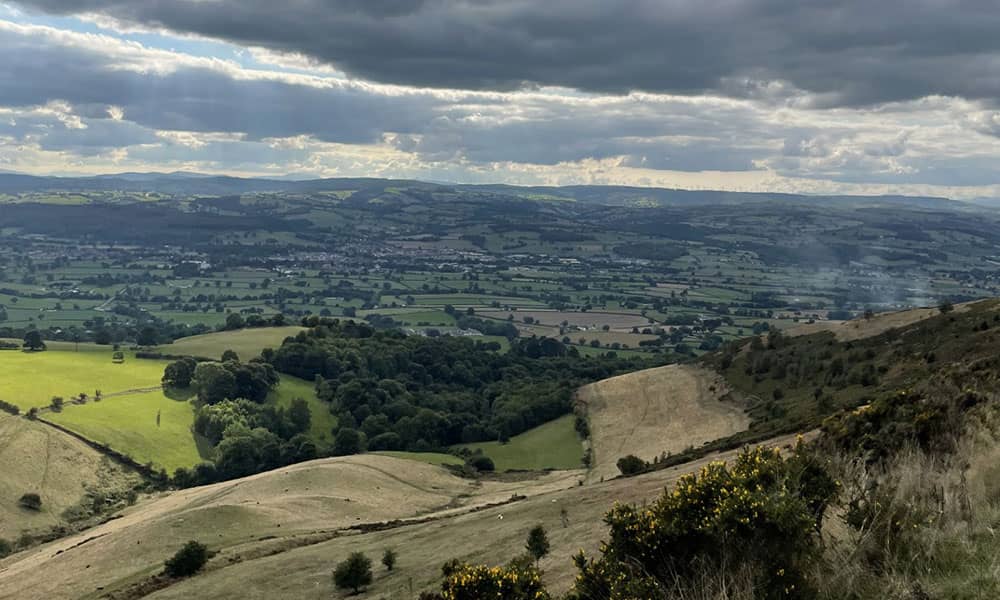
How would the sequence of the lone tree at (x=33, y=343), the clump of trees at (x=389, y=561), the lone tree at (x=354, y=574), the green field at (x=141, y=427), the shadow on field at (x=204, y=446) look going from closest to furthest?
the lone tree at (x=354, y=574), the clump of trees at (x=389, y=561), the green field at (x=141, y=427), the shadow on field at (x=204, y=446), the lone tree at (x=33, y=343)

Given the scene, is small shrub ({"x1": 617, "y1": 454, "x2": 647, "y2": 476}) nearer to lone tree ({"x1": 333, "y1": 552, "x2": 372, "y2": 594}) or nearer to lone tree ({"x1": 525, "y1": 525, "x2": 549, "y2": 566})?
lone tree ({"x1": 333, "y1": 552, "x2": 372, "y2": 594})

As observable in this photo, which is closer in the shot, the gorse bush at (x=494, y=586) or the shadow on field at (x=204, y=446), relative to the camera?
the gorse bush at (x=494, y=586)

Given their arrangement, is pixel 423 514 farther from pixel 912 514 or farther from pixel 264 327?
pixel 264 327

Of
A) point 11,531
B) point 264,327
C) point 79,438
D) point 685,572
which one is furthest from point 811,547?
point 264,327

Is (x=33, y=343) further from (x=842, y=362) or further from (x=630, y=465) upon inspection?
(x=842, y=362)

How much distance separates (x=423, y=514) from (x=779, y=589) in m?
51.5

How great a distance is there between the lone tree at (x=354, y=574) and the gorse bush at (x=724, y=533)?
2099cm

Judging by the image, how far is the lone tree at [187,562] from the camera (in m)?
42.1

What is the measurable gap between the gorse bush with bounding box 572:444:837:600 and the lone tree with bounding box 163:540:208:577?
3472cm

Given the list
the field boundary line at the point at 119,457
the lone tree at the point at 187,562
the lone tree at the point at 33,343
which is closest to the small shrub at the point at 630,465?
the lone tree at the point at 187,562

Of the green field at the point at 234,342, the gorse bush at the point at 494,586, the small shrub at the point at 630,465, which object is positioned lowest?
the green field at the point at 234,342

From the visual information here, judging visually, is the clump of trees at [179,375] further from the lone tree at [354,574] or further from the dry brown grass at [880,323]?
the lone tree at [354,574]

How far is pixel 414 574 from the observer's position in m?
33.8

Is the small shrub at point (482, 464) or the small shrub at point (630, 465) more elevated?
the small shrub at point (630, 465)
